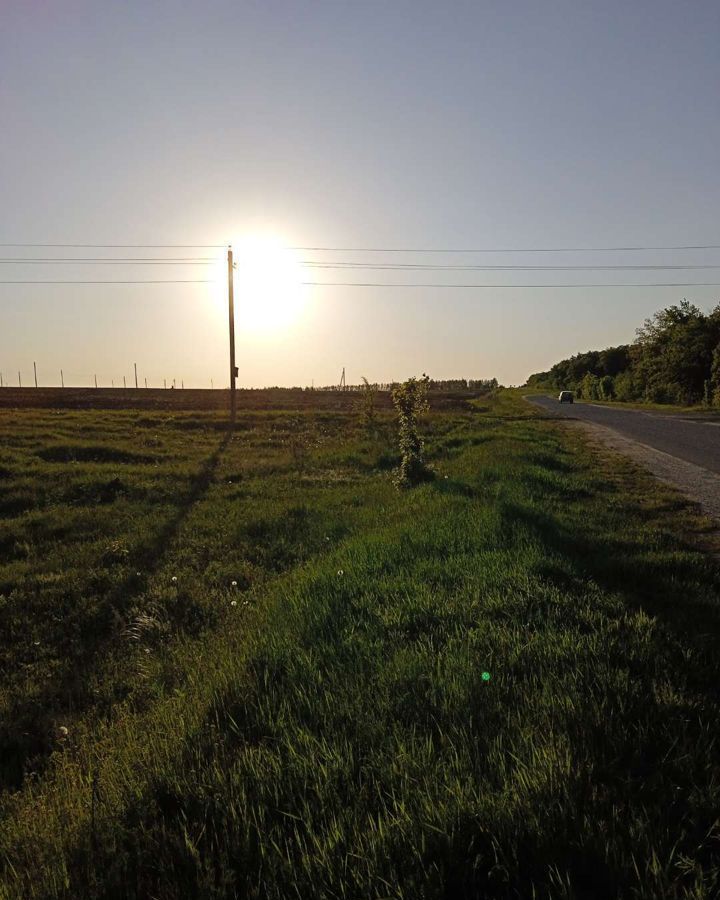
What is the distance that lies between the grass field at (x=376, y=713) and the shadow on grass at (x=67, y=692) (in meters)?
0.02

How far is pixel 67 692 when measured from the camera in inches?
159

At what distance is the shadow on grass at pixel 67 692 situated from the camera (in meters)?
3.32

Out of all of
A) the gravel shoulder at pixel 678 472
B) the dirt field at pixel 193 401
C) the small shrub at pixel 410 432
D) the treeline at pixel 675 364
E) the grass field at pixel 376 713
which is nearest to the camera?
the grass field at pixel 376 713


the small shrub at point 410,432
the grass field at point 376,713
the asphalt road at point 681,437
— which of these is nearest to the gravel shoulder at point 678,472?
the asphalt road at point 681,437

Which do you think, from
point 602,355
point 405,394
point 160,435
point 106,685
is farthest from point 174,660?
point 602,355

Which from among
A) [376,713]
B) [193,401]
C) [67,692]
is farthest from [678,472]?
[193,401]

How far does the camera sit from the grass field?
1762 millimetres

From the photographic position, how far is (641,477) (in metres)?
11.1

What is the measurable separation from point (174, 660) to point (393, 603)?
1758 millimetres

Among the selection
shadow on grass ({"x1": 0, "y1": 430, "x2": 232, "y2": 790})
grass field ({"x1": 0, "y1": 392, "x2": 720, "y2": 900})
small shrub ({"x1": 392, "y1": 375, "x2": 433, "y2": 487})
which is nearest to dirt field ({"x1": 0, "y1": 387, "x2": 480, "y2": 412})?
small shrub ({"x1": 392, "y1": 375, "x2": 433, "y2": 487})

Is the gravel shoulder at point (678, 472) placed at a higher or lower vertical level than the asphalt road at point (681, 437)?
lower

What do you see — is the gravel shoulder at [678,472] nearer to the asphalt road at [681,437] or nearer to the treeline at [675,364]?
the asphalt road at [681,437]

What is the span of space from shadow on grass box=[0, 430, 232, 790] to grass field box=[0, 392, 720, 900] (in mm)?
20

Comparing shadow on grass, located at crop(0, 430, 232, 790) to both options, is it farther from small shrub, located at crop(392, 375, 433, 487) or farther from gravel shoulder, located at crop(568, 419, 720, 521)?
gravel shoulder, located at crop(568, 419, 720, 521)
